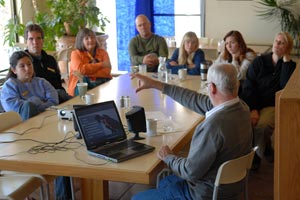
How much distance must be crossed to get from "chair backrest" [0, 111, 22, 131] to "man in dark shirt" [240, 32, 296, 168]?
1.93 meters

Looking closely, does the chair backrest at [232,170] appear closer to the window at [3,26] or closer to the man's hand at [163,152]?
the man's hand at [163,152]

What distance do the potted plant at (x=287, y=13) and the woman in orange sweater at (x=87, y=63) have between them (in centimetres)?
274

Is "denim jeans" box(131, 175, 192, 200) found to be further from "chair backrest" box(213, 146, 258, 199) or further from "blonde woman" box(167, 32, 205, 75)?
"blonde woman" box(167, 32, 205, 75)

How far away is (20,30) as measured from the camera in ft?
22.3

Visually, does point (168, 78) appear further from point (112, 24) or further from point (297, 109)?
point (112, 24)

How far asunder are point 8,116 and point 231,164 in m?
1.57

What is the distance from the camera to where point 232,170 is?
7.47 ft

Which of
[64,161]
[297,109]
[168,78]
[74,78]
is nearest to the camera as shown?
[297,109]

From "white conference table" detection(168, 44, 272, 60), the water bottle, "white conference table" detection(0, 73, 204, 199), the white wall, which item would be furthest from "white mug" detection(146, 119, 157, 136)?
the white wall

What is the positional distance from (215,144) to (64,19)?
5215mm

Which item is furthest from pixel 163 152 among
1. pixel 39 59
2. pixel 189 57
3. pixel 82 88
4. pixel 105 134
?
pixel 189 57

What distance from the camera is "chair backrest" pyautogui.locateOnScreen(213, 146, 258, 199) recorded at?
2240 mm

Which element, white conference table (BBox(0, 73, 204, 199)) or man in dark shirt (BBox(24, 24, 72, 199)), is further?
man in dark shirt (BBox(24, 24, 72, 199))

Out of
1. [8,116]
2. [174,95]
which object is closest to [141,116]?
[174,95]
